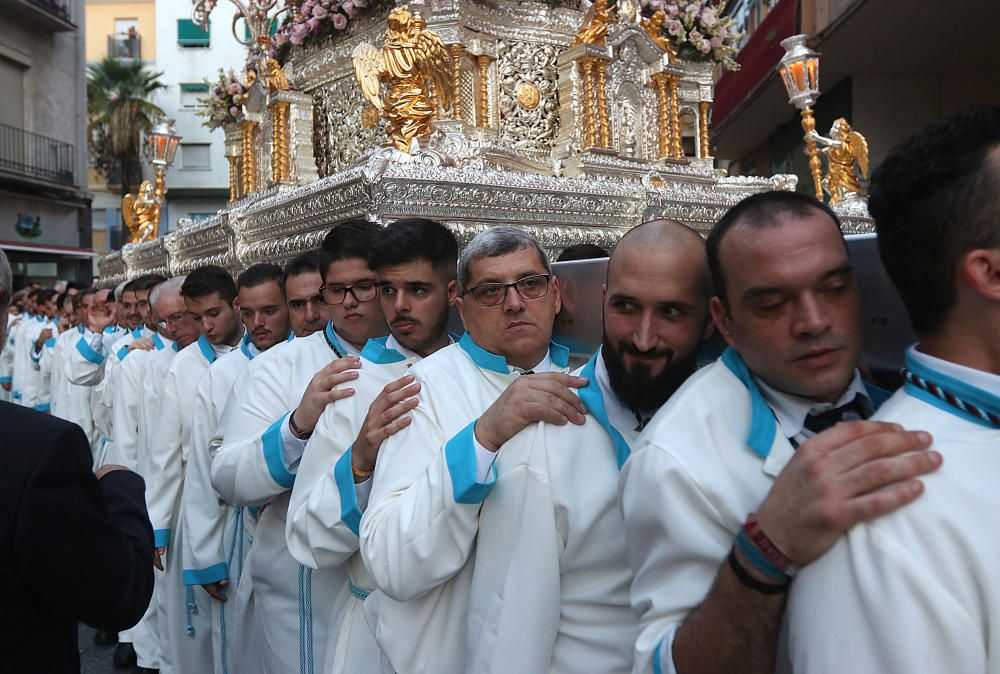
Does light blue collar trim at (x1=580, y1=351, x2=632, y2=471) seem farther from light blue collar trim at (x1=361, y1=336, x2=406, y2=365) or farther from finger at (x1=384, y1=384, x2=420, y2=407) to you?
light blue collar trim at (x1=361, y1=336, x2=406, y2=365)

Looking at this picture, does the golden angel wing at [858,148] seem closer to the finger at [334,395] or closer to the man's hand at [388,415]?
the finger at [334,395]

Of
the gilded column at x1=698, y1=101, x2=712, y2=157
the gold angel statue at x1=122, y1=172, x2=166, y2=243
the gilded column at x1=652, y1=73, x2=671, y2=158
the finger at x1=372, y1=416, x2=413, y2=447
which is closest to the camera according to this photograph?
the finger at x1=372, y1=416, x2=413, y2=447

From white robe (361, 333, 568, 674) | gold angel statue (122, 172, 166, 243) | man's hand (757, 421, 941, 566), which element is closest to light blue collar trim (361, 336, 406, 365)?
white robe (361, 333, 568, 674)

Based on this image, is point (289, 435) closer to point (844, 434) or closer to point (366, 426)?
point (366, 426)

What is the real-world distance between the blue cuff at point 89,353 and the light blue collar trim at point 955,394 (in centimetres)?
665

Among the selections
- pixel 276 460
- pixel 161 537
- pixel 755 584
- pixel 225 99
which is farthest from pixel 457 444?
pixel 225 99

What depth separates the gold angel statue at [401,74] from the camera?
12.3ft

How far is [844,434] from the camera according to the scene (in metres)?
1.01

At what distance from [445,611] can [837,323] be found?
108 cm

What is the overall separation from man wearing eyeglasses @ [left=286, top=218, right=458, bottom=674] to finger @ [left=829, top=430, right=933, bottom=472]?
1158mm

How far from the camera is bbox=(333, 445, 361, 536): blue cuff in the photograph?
2.04 metres

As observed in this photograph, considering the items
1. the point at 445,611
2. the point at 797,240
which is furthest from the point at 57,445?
the point at 797,240

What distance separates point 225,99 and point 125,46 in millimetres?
24183

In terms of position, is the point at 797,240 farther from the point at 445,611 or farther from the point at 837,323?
the point at 445,611
